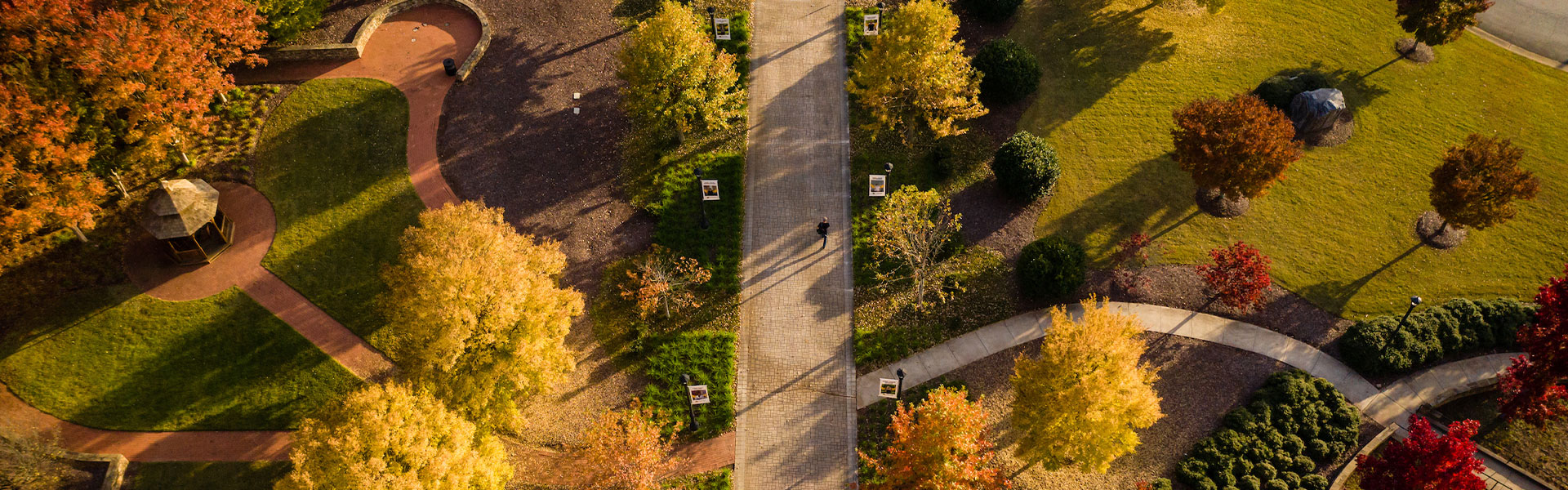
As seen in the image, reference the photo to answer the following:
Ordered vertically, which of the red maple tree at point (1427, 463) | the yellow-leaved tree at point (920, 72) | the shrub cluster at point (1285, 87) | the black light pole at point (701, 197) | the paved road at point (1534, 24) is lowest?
the red maple tree at point (1427, 463)

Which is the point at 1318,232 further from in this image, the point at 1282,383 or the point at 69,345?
the point at 69,345

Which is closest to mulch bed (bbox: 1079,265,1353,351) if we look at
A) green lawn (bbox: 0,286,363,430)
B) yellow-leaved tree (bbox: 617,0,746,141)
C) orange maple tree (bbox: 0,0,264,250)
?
yellow-leaved tree (bbox: 617,0,746,141)

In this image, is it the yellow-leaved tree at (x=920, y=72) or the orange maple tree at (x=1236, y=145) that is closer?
the orange maple tree at (x=1236, y=145)

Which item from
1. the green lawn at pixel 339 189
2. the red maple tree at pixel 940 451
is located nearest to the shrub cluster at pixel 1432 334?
the red maple tree at pixel 940 451

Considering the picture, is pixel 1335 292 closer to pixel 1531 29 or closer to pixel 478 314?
pixel 1531 29

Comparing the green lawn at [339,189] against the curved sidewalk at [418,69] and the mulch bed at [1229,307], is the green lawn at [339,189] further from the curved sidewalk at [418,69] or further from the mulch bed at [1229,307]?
the mulch bed at [1229,307]

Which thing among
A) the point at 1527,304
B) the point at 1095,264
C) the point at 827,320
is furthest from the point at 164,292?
the point at 1527,304

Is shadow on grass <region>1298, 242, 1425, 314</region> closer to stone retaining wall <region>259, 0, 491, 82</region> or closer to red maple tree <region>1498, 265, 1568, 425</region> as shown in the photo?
red maple tree <region>1498, 265, 1568, 425</region>
